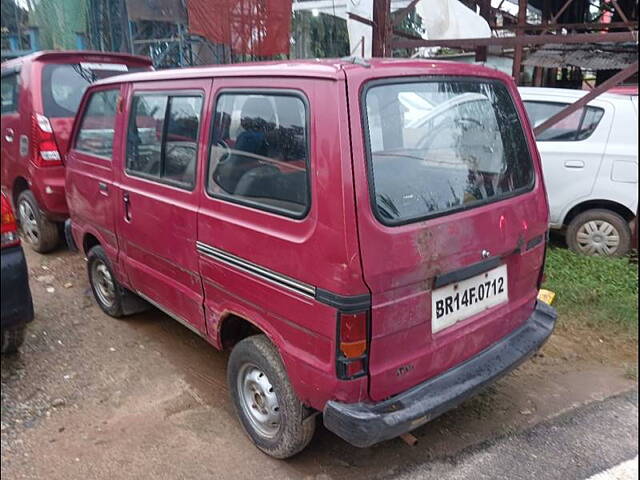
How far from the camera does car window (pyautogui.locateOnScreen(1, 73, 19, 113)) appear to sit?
17.4 ft

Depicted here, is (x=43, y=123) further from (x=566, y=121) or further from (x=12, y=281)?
(x=566, y=121)

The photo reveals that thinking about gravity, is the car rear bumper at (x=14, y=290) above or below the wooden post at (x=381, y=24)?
below

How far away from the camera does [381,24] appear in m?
5.11

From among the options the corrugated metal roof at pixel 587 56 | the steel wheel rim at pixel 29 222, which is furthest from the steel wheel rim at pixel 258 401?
the corrugated metal roof at pixel 587 56

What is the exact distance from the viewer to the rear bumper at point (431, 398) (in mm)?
2018

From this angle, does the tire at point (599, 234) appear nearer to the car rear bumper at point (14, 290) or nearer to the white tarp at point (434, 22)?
the white tarp at point (434, 22)

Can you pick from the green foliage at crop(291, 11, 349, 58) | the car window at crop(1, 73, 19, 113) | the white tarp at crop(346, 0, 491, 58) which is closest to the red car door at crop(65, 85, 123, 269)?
the car window at crop(1, 73, 19, 113)

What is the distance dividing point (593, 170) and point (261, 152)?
3834mm

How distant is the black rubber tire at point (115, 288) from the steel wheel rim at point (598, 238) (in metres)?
4.18

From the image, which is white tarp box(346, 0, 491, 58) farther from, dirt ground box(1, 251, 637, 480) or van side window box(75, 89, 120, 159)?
dirt ground box(1, 251, 637, 480)

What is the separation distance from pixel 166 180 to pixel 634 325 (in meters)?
3.31

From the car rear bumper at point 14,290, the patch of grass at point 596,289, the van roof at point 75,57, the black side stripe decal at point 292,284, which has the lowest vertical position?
the patch of grass at point 596,289

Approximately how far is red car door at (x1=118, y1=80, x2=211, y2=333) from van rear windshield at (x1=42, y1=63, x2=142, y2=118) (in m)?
2.06

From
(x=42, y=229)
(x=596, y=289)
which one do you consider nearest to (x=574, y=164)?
(x=596, y=289)
